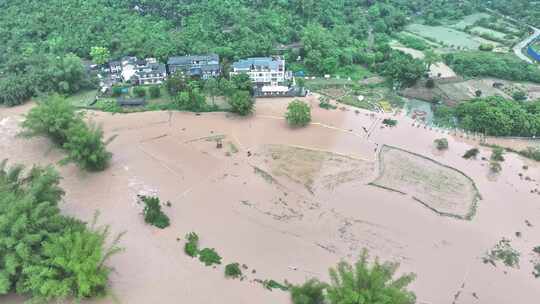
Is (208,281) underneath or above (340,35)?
underneath

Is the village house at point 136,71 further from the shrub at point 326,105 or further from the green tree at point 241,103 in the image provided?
the shrub at point 326,105

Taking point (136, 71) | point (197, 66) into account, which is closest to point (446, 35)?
point (197, 66)

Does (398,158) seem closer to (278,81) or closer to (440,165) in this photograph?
(440,165)

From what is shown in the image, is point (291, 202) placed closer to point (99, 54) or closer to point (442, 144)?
point (442, 144)

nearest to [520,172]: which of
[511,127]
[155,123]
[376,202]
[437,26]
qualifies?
[511,127]

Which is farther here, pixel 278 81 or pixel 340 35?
pixel 340 35

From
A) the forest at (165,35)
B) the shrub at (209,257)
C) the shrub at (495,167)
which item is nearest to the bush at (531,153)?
the shrub at (495,167)

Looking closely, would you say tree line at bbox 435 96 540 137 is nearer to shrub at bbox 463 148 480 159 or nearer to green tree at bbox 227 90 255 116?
shrub at bbox 463 148 480 159
